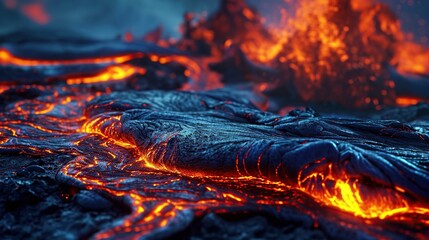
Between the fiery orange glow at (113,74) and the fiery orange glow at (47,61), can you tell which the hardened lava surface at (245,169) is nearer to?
the fiery orange glow at (113,74)

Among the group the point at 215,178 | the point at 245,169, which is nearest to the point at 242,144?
the point at 245,169

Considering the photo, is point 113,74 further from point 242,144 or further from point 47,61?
point 242,144

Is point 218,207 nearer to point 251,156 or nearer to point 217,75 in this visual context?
point 251,156

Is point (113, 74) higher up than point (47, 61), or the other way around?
point (47, 61)

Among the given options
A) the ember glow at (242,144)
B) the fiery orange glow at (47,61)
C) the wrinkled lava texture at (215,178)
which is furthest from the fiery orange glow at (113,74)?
the wrinkled lava texture at (215,178)

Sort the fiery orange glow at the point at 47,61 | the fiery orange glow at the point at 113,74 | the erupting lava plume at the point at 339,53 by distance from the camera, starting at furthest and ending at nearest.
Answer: the fiery orange glow at the point at 47,61 < the fiery orange glow at the point at 113,74 < the erupting lava plume at the point at 339,53

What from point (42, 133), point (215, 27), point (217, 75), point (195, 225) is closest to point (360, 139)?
point (195, 225)

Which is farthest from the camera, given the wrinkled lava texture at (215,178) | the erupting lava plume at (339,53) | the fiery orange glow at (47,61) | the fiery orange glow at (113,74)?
the fiery orange glow at (47,61)
